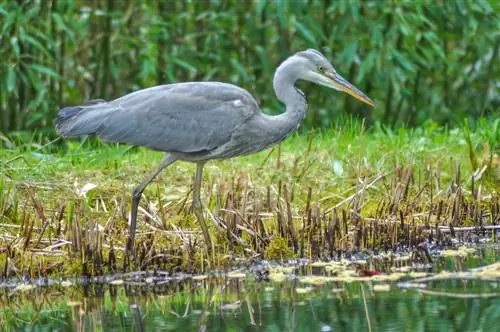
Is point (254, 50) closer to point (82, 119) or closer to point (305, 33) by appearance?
point (305, 33)

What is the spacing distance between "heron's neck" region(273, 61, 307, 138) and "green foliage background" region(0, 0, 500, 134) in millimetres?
3570

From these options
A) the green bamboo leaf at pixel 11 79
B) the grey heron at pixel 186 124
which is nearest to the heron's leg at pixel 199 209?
the grey heron at pixel 186 124

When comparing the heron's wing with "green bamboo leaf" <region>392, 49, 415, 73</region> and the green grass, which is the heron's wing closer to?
the green grass

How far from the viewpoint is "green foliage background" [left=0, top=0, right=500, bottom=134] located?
11.8 m

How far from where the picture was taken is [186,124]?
784cm

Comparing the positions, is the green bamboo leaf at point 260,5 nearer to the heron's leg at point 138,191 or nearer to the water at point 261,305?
the heron's leg at point 138,191

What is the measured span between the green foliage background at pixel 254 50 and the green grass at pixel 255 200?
4.62 feet

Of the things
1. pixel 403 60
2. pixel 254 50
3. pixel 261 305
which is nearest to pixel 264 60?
pixel 254 50

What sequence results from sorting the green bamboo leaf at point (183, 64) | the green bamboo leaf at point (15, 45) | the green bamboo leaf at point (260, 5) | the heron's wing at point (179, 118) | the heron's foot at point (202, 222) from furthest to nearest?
the green bamboo leaf at point (183, 64), the green bamboo leaf at point (260, 5), the green bamboo leaf at point (15, 45), the heron's wing at point (179, 118), the heron's foot at point (202, 222)

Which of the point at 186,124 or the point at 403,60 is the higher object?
the point at 403,60

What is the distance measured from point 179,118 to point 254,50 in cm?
524

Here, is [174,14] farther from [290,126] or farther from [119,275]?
[119,275]

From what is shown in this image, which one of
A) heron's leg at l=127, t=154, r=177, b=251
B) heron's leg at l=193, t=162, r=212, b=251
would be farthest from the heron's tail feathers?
heron's leg at l=193, t=162, r=212, b=251

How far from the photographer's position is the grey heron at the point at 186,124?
7789 millimetres
